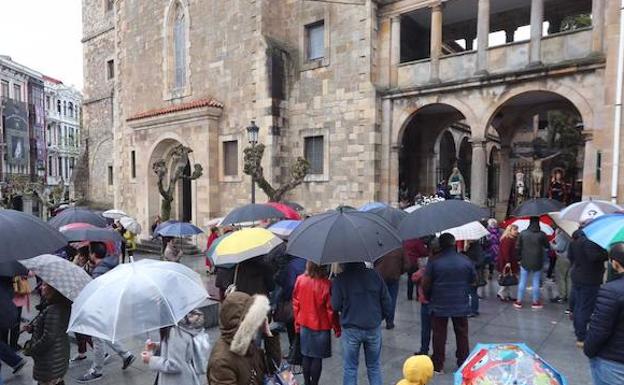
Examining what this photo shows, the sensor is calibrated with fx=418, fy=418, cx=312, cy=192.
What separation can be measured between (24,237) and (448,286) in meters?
4.41

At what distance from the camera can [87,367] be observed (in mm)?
5691

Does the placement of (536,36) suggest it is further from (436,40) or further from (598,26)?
(436,40)

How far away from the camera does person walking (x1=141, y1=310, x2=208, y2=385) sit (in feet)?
10.0

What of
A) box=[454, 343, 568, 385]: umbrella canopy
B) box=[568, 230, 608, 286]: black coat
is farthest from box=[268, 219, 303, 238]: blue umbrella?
box=[454, 343, 568, 385]: umbrella canopy

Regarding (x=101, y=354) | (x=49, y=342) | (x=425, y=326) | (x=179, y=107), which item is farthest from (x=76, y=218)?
(x=179, y=107)

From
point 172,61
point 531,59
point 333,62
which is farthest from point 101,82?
point 531,59

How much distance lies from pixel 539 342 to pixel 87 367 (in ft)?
21.3

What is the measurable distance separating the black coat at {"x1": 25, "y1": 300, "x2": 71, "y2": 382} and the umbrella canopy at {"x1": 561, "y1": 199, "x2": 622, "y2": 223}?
7.28 meters

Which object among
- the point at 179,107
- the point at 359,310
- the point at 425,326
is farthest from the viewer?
the point at 179,107

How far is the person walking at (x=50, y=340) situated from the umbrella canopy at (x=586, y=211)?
23.9 feet

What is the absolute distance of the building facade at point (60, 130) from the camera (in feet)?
188

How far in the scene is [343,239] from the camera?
385 centimetres

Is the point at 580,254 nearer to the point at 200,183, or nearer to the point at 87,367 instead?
the point at 87,367

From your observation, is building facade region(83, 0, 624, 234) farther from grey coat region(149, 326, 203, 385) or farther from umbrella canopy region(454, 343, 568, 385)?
grey coat region(149, 326, 203, 385)
